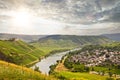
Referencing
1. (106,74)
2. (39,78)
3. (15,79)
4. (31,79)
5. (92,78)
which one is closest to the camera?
(15,79)

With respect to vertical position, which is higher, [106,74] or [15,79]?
[15,79]

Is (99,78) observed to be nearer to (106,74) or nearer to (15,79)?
(106,74)

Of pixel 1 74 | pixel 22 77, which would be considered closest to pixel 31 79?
pixel 22 77

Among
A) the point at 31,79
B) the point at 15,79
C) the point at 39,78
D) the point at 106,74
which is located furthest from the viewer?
the point at 106,74

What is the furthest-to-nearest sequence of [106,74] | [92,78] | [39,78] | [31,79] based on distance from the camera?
[106,74] → [92,78] → [39,78] → [31,79]

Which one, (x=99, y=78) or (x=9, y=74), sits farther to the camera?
(x=99, y=78)

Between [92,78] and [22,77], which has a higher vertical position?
[22,77]

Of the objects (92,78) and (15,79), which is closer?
(15,79)

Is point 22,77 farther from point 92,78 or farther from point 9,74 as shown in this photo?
point 92,78

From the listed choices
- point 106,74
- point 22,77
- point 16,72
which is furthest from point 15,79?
point 106,74
